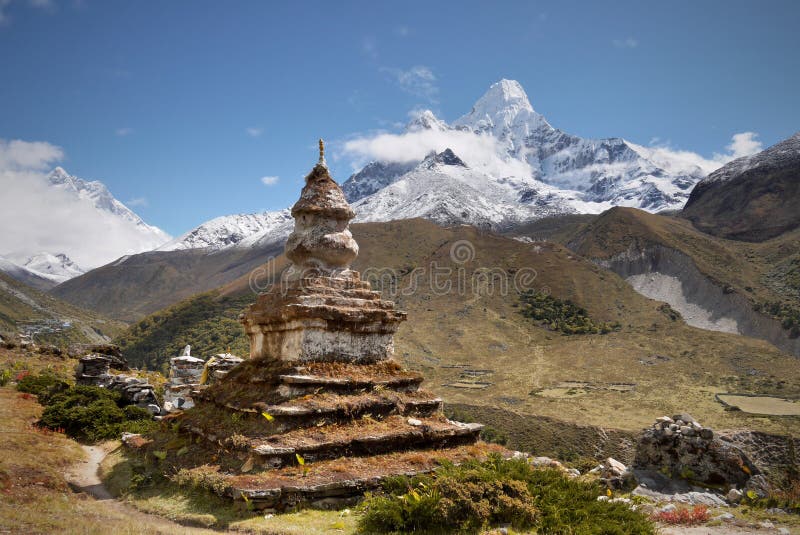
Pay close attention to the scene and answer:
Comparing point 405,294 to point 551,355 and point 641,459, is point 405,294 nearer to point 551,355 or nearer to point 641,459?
point 551,355

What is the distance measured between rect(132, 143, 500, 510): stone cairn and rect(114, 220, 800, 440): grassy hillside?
32.6m

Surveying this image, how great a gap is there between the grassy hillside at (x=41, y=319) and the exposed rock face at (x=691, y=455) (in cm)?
6572

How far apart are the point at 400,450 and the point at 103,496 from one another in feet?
18.2

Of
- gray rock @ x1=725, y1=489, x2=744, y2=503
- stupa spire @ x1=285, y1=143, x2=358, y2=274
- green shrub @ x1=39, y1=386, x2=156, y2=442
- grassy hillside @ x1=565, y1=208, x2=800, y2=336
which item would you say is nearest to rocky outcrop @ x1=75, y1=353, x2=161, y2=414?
Result: green shrub @ x1=39, y1=386, x2=156, y2=442

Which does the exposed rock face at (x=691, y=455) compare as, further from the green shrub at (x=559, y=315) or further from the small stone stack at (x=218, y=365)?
the green shrub at (x=559, y=315)

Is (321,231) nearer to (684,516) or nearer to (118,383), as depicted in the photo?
(684,516)

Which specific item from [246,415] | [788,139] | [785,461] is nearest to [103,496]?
[246,415]

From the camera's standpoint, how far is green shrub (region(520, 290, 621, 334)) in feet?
261

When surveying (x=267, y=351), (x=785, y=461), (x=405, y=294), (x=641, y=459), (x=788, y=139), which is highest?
(x=788, y=139)

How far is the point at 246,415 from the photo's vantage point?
1065 cm

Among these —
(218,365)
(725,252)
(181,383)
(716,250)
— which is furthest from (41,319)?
(725,252)

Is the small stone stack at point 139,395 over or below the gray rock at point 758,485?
over

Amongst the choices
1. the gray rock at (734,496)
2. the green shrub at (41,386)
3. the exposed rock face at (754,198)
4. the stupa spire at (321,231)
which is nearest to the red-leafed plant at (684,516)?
the gray rock at (734,496)

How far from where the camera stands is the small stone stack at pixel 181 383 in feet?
64.4
